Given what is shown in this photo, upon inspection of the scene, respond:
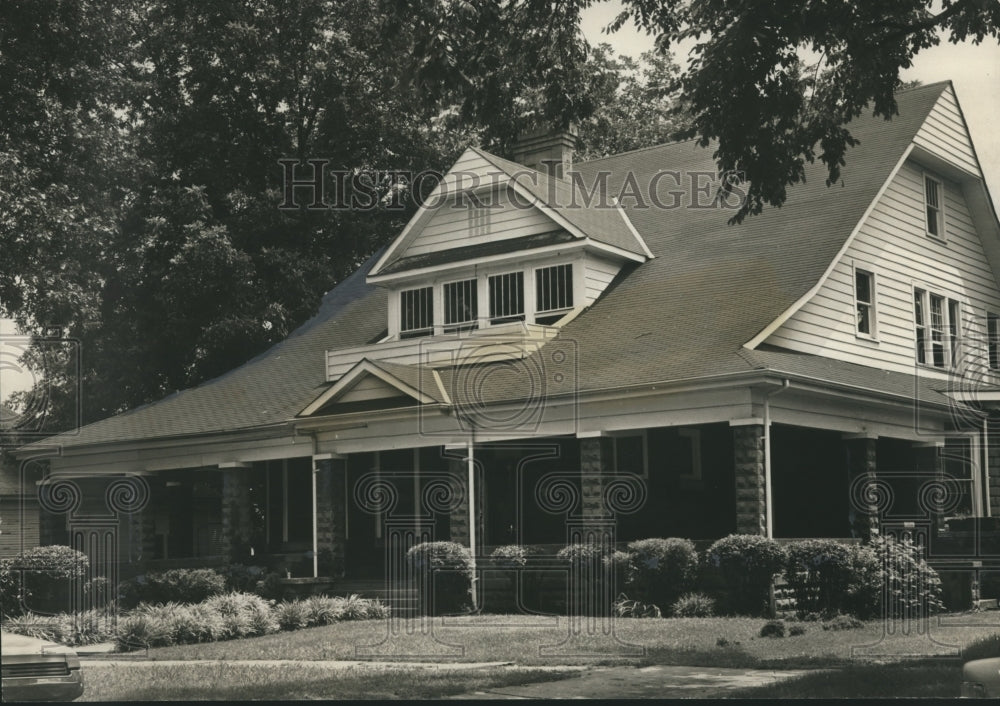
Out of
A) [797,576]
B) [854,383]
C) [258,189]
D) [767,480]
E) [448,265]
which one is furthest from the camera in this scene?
[258,189]

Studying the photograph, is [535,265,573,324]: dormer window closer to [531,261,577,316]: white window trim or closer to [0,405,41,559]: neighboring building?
[531,261,577,316]: white window trim

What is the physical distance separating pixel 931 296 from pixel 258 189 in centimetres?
1770

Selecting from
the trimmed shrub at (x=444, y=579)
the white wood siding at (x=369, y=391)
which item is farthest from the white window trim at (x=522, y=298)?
the trimmed shrub at (x=444, y=579)

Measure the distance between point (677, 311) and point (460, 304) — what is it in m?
5.34

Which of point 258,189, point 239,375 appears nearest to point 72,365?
point 239,375

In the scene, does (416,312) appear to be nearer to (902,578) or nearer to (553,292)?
(553,292)

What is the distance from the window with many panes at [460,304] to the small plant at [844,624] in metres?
11.2

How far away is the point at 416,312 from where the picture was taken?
1113 inches

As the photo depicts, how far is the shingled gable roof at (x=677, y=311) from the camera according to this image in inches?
880

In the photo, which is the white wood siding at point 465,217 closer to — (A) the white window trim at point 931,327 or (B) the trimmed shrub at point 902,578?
(A) the white window trim at point 931,327

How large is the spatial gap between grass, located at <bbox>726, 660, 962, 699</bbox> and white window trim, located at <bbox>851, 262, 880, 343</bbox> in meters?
11.8

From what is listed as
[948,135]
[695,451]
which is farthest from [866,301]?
[695,451]

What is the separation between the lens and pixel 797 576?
1922cm

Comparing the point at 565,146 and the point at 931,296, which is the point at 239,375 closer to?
the point at 565,146
